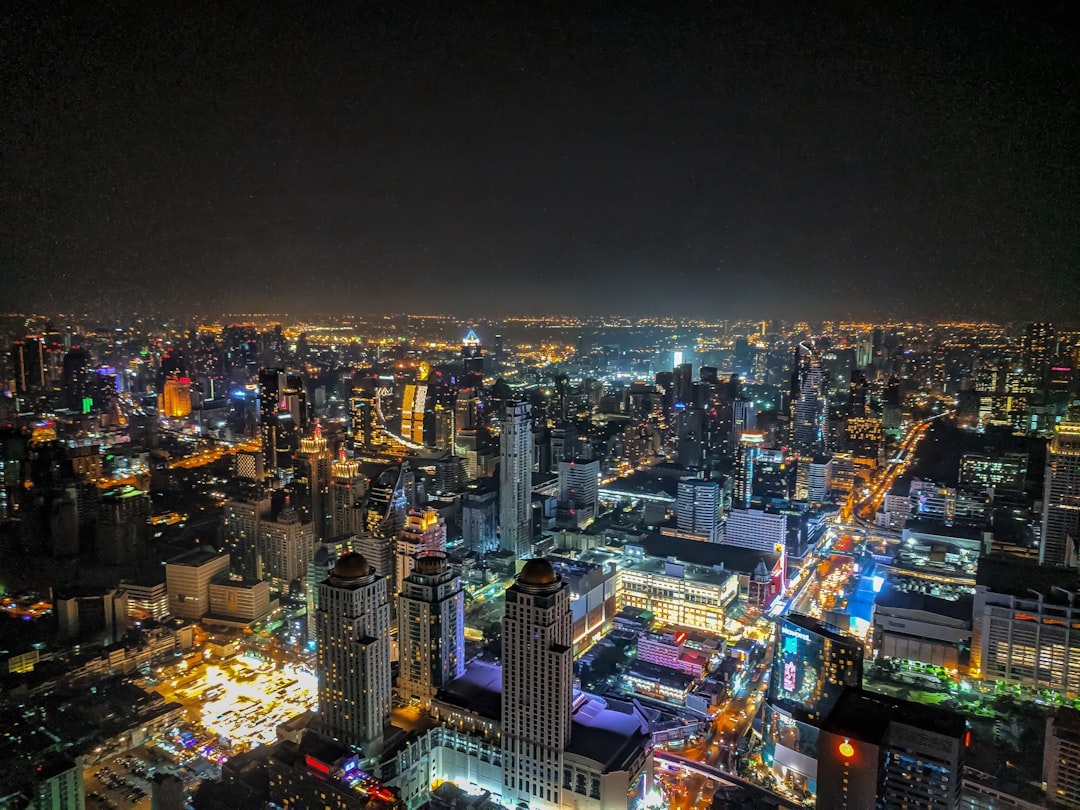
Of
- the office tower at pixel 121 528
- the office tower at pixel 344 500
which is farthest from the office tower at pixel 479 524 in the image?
the office tower at pixel 121 528

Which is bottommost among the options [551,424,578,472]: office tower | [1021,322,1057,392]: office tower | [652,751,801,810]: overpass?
[652,751,801,810]: overpass

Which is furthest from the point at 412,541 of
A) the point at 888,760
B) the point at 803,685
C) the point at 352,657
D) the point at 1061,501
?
the point at 1061,501

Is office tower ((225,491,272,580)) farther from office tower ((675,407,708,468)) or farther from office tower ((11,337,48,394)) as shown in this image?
office tower ((675,407,708,468))

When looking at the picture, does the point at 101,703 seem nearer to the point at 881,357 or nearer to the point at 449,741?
the point at 449,741

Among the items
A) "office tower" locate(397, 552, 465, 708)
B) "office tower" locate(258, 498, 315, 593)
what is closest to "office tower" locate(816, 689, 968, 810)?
"office tower" locate(397, 552, 465, 708)

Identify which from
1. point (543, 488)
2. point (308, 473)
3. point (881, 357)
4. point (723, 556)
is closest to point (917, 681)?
point (723, 556)

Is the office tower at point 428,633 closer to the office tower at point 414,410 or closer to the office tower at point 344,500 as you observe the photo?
the office tower at point 344,500
